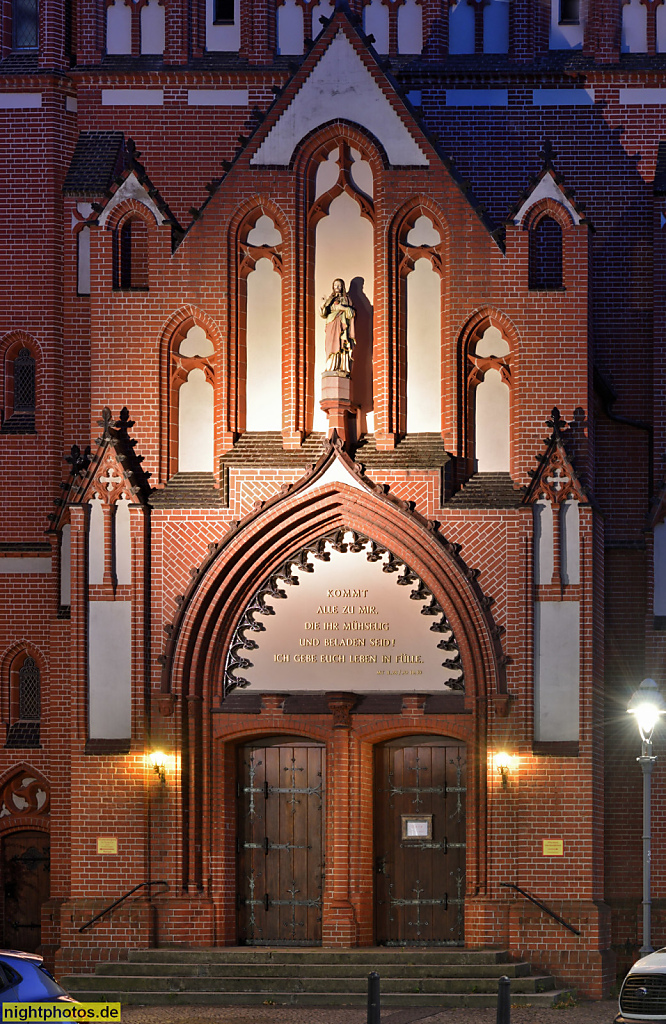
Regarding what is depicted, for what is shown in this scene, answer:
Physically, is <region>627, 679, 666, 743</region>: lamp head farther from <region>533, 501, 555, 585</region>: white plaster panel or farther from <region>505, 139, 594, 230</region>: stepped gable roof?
<region>505, 139, 594, 230</region>: stepped gable roof

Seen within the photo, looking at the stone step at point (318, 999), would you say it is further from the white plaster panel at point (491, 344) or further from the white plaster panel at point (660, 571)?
the white plaster panel at point (491, 344)

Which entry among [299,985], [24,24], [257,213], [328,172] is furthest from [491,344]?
[24,24]

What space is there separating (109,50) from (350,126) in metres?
4.67

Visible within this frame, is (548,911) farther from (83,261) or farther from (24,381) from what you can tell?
(83,261)

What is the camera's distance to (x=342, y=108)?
2444 cm

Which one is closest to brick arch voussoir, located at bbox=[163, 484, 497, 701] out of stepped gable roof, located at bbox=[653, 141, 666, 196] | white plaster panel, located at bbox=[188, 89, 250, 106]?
stepped gable roof, located at bbox=[653, 141, 666, 196]

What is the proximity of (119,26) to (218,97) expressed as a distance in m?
1.88

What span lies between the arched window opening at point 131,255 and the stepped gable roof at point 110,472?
1.99 metres

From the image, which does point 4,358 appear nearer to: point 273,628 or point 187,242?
point 187,242

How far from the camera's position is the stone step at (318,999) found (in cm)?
2139

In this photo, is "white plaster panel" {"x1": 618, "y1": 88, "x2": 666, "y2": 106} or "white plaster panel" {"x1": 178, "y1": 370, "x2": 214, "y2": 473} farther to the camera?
"white plaster panel" {"x1": 618, "y1": 88, "x2": 666, "y2": 106}

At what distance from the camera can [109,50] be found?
2692 cm

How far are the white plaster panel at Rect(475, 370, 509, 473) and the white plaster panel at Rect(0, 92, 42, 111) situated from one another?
8.19 metres

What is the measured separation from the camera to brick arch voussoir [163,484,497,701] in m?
23.4
